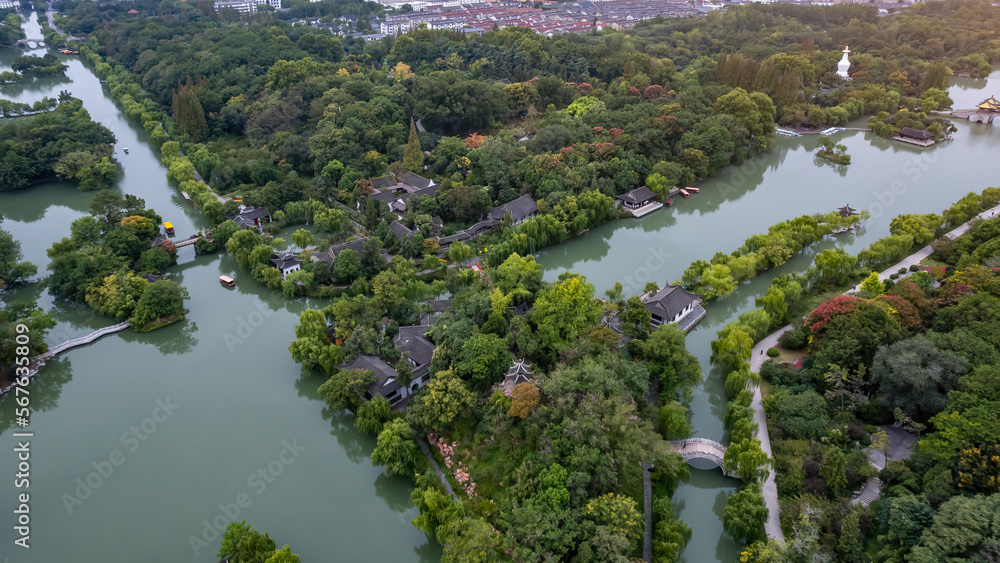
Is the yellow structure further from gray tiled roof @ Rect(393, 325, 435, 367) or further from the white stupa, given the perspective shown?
gray tiled roof @ Rect(393, 325, 435, 367)

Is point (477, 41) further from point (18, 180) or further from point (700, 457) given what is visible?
point (700, 457)

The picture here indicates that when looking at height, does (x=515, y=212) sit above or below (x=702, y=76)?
below

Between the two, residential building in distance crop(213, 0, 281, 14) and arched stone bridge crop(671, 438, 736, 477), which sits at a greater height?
residential building in distance crop(213, 0, 281, 14)

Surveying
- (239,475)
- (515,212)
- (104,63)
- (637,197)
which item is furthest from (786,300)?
(104,63)

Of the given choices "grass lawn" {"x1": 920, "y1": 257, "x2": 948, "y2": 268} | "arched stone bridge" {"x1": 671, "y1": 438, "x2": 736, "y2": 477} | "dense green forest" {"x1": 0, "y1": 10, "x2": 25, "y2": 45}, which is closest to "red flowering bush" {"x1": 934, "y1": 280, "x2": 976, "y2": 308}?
"grass lawn" {"x1": 920, "y1": 257, "x2": 948, "y2": 268}

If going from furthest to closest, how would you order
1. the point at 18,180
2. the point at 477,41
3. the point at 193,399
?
1. the point at 477,41
2. the point at 18,180
3. the point at 193,399

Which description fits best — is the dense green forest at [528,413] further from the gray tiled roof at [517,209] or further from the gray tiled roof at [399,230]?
the gray tiled roof at [517,209]
